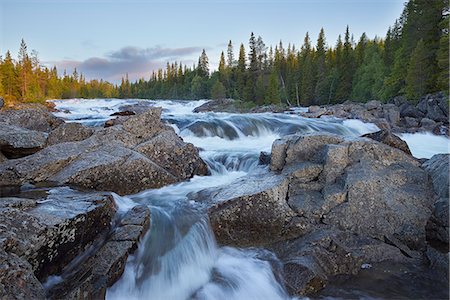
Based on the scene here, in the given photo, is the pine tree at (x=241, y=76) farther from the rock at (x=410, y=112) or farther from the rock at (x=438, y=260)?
the rock at (x=438, y=260)

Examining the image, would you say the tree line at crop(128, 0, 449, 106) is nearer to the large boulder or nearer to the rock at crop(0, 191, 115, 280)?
the large boulder

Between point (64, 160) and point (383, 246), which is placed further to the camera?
point (64, 160)

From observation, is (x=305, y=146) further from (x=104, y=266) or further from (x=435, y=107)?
(x=435, y=107)

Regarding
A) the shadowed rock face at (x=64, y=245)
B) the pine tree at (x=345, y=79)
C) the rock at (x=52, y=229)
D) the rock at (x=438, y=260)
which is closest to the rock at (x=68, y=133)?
the shadowed rock face at (x=64, y=245)

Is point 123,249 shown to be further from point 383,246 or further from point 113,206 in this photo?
point 383,246

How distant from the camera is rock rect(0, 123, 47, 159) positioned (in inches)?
349

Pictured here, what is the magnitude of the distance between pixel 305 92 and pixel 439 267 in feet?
168

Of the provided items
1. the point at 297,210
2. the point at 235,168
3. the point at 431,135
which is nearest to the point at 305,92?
the point at 431,135

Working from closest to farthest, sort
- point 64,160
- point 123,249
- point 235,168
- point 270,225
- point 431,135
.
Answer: point 123,249 < point 270,225 < point 64,160 < point 235,168 < point 431,135

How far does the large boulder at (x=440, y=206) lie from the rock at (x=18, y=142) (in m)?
10.7

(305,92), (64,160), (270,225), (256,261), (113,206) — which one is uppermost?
(305,92)

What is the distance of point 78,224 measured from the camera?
455 cm

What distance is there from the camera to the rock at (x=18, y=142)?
8.86 metres

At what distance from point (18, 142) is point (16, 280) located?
7.34m
